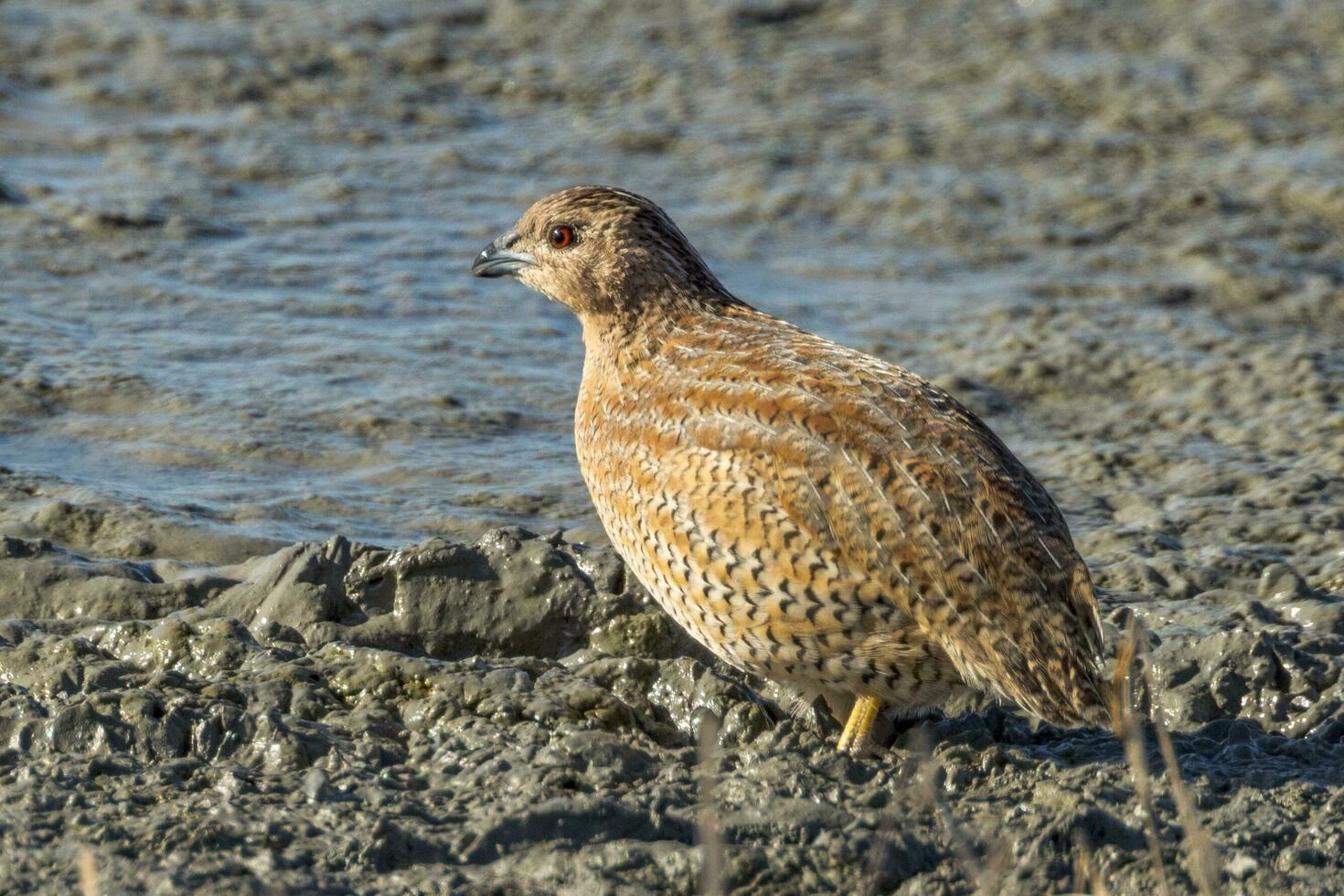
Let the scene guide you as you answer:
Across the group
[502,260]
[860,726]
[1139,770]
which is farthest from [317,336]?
[1139,770]

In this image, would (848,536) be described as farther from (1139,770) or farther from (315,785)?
(315,785)

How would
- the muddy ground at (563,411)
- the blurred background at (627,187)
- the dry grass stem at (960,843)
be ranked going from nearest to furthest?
the dry grass stem at (960,843) < the muddy ground at (563,411) < the blurred background at (627,187)

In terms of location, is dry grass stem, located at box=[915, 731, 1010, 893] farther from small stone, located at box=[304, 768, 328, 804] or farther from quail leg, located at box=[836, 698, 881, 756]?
small stone, located at box=[304, 768, 328, 804]

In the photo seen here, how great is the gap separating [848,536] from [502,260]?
95.9 inches

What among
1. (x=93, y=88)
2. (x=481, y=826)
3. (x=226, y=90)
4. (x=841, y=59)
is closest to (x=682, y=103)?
(x=841, y=59)

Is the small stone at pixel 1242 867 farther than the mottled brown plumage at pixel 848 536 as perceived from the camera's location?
No

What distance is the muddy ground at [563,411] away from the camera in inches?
187

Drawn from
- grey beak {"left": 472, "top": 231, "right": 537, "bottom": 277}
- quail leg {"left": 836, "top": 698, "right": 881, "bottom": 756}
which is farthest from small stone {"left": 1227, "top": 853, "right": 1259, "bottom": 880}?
grey beak {"left": 472, "top": 231, "right": 537, "bottom": 277}

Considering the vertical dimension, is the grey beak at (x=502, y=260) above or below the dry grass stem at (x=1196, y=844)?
above

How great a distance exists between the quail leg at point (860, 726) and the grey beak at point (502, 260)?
2.32m

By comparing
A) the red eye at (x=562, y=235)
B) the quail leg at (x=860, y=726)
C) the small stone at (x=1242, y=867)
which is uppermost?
the red eye at (x=562, y=235)

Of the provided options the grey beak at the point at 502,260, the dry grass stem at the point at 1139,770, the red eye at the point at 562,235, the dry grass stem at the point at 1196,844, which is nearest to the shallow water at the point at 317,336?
the grey beak at the point at 502,260

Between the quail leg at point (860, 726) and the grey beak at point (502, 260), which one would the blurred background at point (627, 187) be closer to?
the grey beak at point (502, 260)

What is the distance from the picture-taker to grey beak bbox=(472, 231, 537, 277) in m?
6.99
